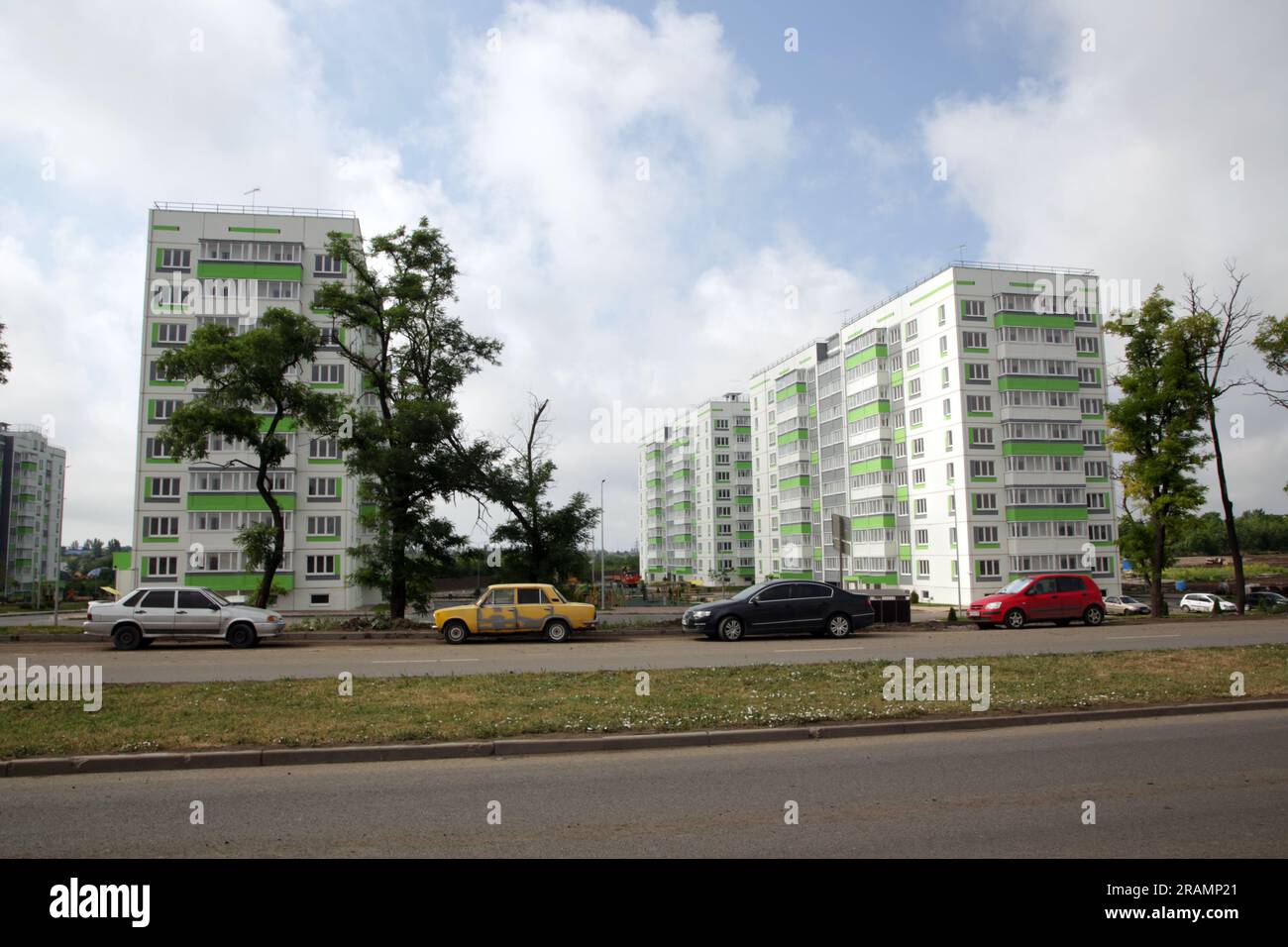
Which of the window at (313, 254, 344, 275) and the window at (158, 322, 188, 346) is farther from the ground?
the window at (313, 254, 344, 275)

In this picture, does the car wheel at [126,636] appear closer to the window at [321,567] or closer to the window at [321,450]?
the window at [321,567]

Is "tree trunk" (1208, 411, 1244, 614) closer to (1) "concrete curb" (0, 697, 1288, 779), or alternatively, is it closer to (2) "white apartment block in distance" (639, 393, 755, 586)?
(1) "concrete curb" (0, 697, 1288, 779)

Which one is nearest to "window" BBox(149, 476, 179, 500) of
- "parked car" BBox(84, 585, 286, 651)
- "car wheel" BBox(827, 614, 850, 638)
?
"parked car" BBox(84, 585, 286, 651)

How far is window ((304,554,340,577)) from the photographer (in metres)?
52.4

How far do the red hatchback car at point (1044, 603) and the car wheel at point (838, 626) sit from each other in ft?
18.7

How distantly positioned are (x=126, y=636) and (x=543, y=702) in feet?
49.1

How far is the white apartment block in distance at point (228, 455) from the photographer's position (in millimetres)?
50969

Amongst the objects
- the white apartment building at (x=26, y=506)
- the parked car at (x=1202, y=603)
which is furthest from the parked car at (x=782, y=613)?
the white apartment building at (x=26, y=506)

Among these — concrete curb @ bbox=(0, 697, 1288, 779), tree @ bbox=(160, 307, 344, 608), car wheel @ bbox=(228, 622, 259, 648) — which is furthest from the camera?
tree @ bbox=(160, 307, 344, 608)

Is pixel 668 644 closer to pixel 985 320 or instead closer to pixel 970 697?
pixel 970 697

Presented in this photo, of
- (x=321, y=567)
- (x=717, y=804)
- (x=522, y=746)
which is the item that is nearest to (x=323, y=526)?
(x=321, y=567)

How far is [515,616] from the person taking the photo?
71.2ft

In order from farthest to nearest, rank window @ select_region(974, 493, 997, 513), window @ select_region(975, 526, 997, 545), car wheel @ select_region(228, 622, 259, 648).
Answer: window @ select_region(974, 493, 997, 513)
window @ select_region(975, 526, 997, 545)
car wheel @ select_region(228, 622, 259, 648)
